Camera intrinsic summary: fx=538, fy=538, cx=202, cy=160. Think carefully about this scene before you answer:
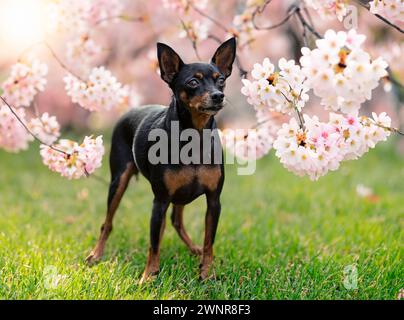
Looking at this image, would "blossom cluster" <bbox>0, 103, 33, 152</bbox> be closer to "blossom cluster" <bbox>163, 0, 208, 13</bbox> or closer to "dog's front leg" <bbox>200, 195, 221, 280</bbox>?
"blossom cluster" <bbox>163, 0, 208, 13</bbox>

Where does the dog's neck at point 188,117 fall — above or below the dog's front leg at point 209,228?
above

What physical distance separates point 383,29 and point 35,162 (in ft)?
27.3

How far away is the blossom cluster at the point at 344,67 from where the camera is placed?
2771 millimetres

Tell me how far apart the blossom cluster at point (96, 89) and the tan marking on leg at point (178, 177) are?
115 cm

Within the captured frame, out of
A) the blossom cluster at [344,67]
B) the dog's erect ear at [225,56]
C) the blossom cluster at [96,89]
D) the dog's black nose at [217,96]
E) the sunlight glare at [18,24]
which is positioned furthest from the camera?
the sunlight glare at [18,24]

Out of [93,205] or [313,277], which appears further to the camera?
[93,205]

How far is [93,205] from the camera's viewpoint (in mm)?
6820

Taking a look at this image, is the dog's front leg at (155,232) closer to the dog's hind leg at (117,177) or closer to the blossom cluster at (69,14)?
the dog's hind leg at (117,177)

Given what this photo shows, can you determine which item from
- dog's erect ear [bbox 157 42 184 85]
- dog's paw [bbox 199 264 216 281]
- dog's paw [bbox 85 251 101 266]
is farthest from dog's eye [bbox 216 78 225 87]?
dog's paw [bbox 85 251 101 266]

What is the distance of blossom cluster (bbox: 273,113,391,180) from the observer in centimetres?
322

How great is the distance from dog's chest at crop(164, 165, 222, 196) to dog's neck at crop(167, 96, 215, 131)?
0.97 ft

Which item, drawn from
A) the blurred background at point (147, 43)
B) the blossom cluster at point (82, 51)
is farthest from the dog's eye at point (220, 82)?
the blurred background at point (147, 43)
